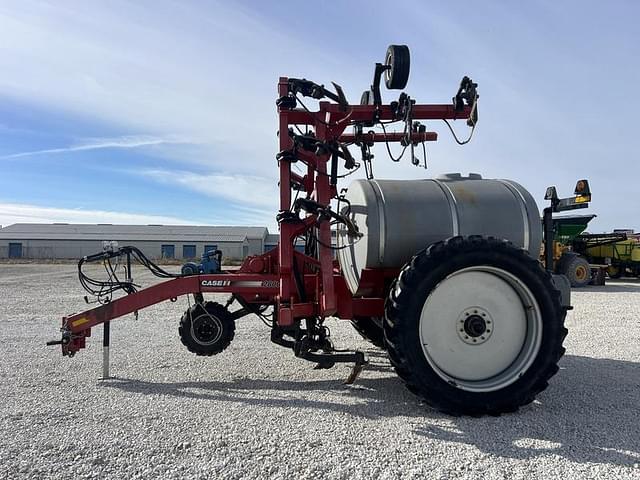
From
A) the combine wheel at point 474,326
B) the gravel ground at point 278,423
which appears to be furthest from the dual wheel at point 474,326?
the gravel ground at point 278,423

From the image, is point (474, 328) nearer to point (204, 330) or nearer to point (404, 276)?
point (404, 276)

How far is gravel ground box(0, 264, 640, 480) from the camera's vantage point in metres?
3.08

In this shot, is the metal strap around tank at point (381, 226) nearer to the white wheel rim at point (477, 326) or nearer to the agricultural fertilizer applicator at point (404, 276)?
the agricultural fertilizer applicator at point (404, 276)

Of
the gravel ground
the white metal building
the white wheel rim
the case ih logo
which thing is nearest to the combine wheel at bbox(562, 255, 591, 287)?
the gravel ground

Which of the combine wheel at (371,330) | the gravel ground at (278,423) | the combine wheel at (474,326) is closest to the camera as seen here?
the gravel ground at (278,423)

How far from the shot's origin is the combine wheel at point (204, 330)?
5480 millimetres

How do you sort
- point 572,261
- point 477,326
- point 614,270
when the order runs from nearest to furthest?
1. point 477,326
2. point 572,261
3. point 614,270

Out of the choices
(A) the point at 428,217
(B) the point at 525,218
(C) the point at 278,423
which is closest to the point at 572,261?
(B) the point at 525,218

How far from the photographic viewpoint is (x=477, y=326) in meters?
4.23

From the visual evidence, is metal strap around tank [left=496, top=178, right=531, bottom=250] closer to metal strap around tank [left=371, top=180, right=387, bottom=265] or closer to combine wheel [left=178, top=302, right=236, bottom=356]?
metal strap around tank [left=371, top=180, right=387, bottom=265]

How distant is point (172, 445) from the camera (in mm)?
3367

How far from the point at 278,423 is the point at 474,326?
178 cm

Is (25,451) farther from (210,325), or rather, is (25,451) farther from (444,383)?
(444,383)

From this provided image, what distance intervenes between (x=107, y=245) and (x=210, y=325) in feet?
4.84
